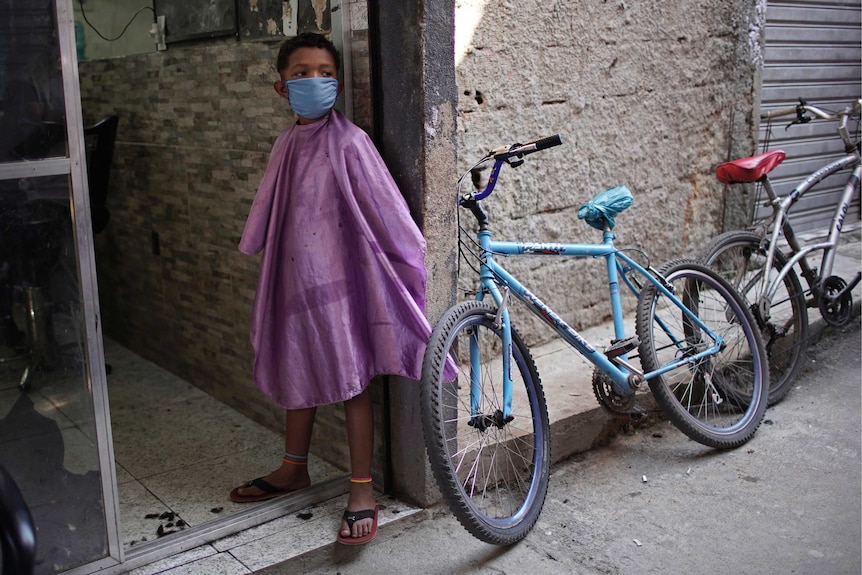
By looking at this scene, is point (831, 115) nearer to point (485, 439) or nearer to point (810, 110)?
point (810, 110)

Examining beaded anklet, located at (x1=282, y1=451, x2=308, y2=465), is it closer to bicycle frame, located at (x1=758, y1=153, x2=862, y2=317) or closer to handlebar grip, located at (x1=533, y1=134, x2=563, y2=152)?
handlebar grip, located at (x1=533, y1=134, x2=563, y2=152)

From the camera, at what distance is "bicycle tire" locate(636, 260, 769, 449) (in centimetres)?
420

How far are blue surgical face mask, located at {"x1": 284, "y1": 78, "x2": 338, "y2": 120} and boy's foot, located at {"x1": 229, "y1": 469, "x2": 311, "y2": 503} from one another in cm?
149

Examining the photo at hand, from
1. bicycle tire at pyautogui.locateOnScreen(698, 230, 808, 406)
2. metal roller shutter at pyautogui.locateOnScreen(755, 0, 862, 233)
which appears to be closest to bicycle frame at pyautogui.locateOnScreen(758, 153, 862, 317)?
bicycle tire at pyautogui.locateOnScreen(698, 230, 808, 406)

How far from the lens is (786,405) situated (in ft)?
15.8

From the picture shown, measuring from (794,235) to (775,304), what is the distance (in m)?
0.42

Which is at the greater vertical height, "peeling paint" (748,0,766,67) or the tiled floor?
"peeling paint" (748,0,766,67)

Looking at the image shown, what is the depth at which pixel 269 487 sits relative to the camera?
3.77 meters

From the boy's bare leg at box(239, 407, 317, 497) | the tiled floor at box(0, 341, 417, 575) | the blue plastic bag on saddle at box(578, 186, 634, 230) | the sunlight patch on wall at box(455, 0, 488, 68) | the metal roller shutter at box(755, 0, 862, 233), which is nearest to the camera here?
the tiled floor at box(0, 341, 417, 575)

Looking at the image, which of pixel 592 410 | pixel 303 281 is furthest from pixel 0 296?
pixel 592 410

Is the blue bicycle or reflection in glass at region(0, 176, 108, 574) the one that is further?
the blue bicycle

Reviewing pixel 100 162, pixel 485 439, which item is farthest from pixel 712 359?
pixel 100 162

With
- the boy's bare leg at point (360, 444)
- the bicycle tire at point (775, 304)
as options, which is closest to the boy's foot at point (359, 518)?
the boy's bare leg at point (360, 444)

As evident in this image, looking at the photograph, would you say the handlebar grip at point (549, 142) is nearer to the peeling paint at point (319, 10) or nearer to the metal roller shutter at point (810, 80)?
the peeling paint at point (319, 10)
